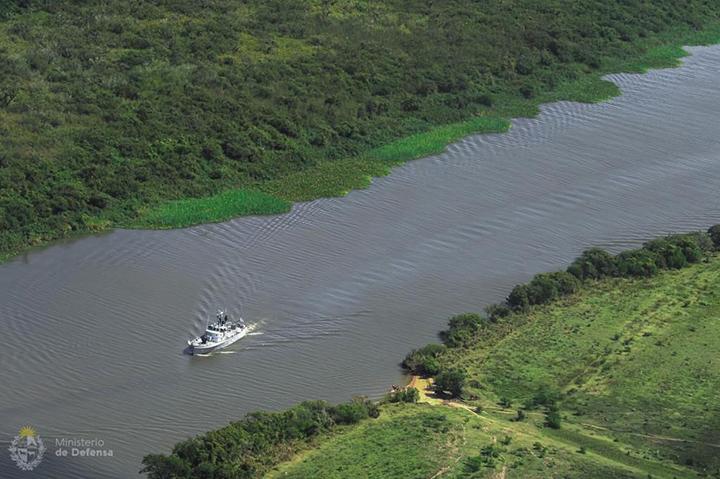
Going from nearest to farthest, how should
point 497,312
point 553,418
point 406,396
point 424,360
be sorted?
point 553,418, point 406,396, point 424,360, point 497,312

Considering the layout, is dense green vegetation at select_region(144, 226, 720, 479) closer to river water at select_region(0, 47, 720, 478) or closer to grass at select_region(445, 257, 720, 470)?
grass at select_region(445, 257, 720, 470)

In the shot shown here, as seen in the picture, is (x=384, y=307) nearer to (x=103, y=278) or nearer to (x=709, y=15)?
(x=103, y=278)

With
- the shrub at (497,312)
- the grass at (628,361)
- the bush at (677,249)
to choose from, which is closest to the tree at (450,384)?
the grass at (628,361)

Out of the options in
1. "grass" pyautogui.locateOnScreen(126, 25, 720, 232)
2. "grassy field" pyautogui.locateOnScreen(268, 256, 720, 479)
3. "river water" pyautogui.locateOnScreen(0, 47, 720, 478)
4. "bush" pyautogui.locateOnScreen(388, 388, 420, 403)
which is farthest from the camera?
"grass" pyautogui.locateOnScreen(126, 25, 720, 232)

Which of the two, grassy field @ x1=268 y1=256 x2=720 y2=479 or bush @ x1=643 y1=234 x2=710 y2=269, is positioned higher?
bush @ x1=643 y1=234 x2=710 y2=269

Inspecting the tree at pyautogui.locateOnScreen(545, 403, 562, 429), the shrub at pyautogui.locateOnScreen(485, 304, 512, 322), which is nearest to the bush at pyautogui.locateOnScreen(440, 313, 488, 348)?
the shrub at pyautogui.locateOnScreen(485, 304, 512, 322)

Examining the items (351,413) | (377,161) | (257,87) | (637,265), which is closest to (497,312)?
(637,265)

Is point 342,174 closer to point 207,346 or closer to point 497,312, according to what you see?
point 497,312
